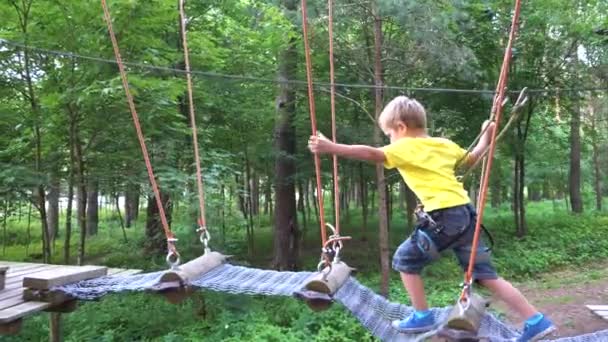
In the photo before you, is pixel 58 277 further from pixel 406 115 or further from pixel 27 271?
pixel 406 115

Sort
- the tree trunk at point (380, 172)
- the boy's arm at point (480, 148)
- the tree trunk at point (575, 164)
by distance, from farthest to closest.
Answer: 1. the tree trunk at point (575, 164)
2. the tree trunk at point (380, 172)
3. the boy's arm at point (480, 148)

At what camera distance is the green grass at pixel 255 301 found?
5414 millimetres

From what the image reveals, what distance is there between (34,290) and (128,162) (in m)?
3.39

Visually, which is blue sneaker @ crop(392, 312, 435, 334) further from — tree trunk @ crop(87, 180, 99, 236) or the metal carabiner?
tree trunk @ crop(87, 180, 99, 236)

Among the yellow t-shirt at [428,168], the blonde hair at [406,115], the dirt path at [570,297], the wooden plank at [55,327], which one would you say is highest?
the blonde hair at [406,115]

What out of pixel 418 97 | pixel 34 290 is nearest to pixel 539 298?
pixel 418 97

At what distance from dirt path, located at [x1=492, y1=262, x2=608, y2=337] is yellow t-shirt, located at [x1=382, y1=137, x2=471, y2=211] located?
3030 millimetres

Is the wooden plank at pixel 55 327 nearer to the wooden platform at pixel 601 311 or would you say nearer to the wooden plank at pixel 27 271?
the wooden plank at pixel 27 271

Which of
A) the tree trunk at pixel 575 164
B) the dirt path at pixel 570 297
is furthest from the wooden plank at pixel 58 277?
the tree trunk at pixel 575 164

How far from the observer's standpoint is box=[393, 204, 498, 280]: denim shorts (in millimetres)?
2012

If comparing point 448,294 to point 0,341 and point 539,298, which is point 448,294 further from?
point 0,341

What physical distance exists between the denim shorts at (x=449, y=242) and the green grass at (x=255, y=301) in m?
3.26

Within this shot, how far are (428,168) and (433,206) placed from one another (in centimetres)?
14

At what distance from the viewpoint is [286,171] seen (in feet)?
25.6
